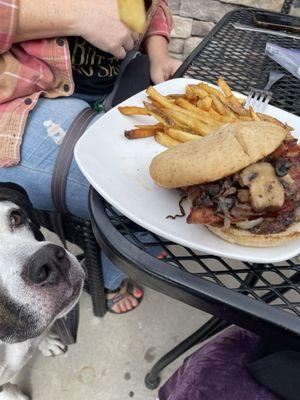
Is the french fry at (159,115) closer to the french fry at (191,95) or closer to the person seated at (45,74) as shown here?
the french fry at (191,95)

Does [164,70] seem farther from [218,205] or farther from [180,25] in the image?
[180,25]

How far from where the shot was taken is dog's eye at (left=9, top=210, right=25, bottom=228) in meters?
1.37

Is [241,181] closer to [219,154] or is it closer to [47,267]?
[219,154]

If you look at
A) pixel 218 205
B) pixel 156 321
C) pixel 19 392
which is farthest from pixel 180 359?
pixel 218 205

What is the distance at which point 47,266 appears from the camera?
1.23 m

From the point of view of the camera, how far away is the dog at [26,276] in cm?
120

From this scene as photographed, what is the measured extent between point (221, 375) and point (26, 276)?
2.32 ft

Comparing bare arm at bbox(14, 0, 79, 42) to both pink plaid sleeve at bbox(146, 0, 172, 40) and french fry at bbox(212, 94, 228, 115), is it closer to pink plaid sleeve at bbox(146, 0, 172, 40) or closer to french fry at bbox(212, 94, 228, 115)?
french fry at bbox(212, 94, 228, 115)

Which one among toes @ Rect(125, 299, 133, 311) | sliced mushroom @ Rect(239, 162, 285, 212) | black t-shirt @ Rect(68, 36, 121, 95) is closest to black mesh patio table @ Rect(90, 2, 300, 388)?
sliced mushroom @ Rect(239, 162, 285, 212)

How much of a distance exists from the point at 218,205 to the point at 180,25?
2962mm

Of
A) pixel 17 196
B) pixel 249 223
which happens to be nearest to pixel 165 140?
pixel 249 223

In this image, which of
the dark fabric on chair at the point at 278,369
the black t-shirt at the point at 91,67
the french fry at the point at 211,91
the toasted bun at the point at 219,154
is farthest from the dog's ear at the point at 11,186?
the dark fabric on chair at the point at 278,369

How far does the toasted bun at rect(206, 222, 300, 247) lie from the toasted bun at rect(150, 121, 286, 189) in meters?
0.14

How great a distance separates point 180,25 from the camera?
11.4 feet
